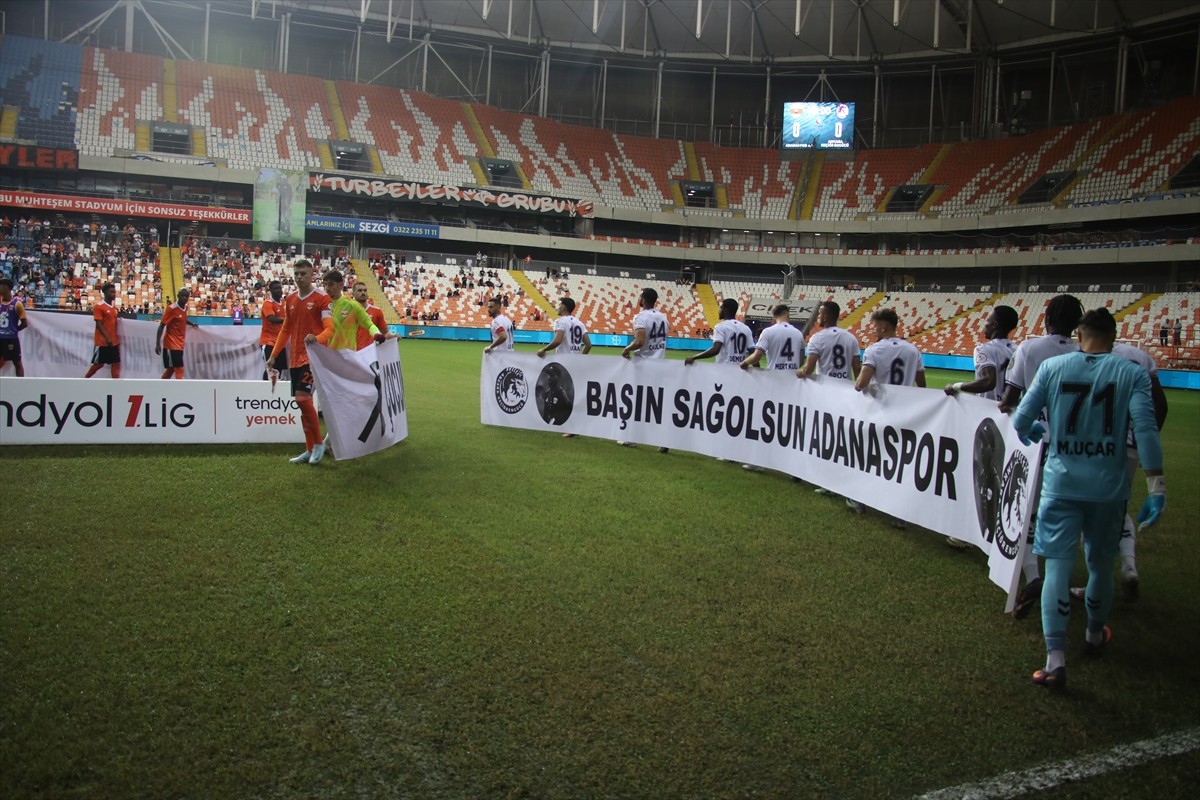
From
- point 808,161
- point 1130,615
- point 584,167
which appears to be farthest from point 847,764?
point 808,161

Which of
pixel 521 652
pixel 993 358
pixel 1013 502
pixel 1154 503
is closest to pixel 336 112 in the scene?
pixel 993 358

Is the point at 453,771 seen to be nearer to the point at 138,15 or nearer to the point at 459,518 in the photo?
the point at 459,518

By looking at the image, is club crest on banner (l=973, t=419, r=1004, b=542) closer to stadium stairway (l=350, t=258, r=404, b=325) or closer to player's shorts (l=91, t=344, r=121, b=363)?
player's shorts (l=91, t=344, r=121, b=363)

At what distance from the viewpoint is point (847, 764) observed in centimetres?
341

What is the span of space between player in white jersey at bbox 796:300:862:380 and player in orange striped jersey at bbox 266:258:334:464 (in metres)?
5.23

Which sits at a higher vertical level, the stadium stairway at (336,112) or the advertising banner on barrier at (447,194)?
the stadium stairway at (336,112)

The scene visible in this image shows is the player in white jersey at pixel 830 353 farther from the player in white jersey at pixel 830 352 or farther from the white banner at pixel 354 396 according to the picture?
the white banner at pixel 354 396

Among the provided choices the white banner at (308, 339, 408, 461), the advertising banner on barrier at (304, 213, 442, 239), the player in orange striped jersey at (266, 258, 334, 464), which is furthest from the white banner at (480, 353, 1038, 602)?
the advertising banner on barrier at (304, 213, 442, 239)

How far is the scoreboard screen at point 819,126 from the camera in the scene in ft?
180

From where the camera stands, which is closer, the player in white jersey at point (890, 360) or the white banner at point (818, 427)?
the white banner at point (818, 427)

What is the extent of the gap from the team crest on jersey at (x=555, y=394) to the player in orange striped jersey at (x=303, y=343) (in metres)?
3.89

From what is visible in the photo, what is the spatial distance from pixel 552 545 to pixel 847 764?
3288 mm

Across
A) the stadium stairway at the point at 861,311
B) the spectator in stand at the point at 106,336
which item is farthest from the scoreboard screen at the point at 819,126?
the spectator in stand at the point at 106,336

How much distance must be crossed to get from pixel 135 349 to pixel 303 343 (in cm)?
772
